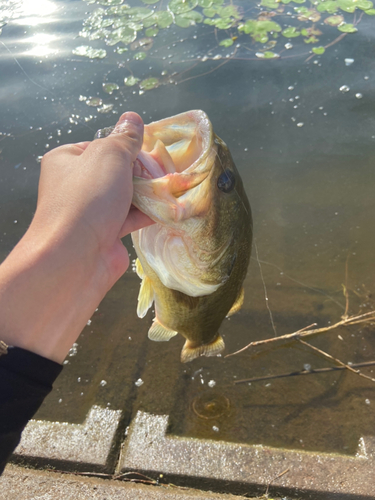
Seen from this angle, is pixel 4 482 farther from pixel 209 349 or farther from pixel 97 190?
pixel 97 190

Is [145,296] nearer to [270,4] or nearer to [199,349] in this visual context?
[199,349]

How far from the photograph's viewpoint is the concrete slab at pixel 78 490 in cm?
196

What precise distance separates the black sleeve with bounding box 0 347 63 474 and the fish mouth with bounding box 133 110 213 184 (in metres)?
0.74

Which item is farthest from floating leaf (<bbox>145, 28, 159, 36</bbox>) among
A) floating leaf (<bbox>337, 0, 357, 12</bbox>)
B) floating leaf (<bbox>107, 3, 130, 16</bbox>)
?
floating leaf (<bbox>337, 0, 357, 12</bbox>)

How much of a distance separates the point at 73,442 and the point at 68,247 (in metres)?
1.48

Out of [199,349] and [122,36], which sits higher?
[122,36]

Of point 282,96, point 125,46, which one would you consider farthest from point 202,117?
point 125,46

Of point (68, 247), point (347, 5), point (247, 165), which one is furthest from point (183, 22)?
point (68, 247)

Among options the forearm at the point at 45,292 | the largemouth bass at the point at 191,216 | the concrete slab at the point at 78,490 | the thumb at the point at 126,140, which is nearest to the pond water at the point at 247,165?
the concrete slab at the point at 78,490

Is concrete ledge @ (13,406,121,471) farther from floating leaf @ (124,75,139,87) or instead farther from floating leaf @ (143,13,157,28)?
floating leaf @ (143,13,157,28)

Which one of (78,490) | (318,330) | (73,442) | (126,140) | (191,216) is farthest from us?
(318,330)

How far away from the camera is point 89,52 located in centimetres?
513

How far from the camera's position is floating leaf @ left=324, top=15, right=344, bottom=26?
511 cm

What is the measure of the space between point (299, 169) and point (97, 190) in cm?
285
